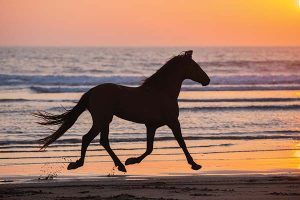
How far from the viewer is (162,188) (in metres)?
9.23

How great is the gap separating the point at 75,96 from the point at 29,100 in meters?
3.49

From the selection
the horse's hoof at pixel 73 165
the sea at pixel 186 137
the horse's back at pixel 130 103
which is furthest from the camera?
the sea at pixel 186 137

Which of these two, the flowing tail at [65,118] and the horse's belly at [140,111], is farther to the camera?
the flowing tail at [65,118]

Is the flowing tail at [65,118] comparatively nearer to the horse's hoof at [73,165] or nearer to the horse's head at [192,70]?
the horse's hoof at [73,165]

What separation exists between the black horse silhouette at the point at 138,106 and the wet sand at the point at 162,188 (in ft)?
2.74

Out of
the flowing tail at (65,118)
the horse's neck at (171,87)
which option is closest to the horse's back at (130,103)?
the horse's neck at (171,87)

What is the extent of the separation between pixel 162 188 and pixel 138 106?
2.23m

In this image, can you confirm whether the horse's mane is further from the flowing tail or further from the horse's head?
the flowing tail

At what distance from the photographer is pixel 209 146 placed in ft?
50.7

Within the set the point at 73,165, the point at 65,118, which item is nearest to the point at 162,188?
the point at 73,165

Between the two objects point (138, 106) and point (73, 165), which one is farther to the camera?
point (138, 106)

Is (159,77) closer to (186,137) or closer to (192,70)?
(192,70)

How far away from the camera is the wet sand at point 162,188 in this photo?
8562 mm

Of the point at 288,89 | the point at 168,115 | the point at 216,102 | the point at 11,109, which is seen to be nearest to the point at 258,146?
the point at 168,115
